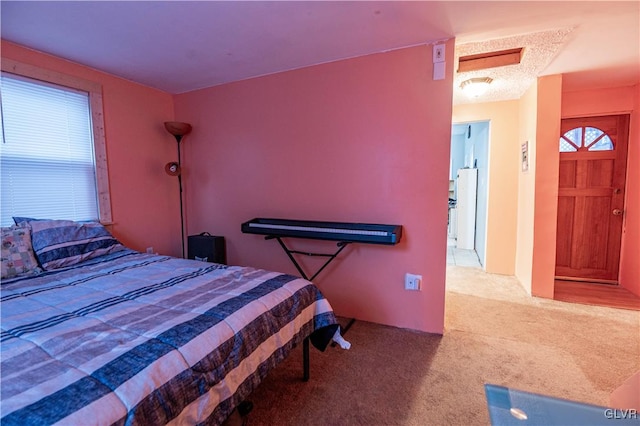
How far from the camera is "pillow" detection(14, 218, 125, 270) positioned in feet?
6.46

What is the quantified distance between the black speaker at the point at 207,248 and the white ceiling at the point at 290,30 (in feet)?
5.50

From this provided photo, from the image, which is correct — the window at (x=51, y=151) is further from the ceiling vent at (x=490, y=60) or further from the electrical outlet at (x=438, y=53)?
the ceiling vent at (x=490, y=60)

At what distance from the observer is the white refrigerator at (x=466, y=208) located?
193 inches

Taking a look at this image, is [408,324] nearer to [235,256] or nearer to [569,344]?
[569,344]

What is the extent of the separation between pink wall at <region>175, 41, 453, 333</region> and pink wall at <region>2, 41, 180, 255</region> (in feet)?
1.36

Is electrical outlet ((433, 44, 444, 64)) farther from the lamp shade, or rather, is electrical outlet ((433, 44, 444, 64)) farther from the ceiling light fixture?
the lamp shade

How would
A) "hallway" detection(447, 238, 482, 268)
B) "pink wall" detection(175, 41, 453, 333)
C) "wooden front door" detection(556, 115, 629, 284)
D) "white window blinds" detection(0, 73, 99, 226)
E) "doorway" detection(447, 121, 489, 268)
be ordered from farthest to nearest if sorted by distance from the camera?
"hallway" detection(447, 238, 482, 268) < "doorway" detection(447, 121, 489, 268) < "wooden front door" detection(556, 115, 629, 284) < "pink wall" detection(175, 41, 453, 333) < "white window blinds" detection(0, 73, 99, 226)

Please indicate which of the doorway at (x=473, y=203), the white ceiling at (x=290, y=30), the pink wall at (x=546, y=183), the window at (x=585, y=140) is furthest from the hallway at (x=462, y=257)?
the white ceiling at (x=290, y=30)

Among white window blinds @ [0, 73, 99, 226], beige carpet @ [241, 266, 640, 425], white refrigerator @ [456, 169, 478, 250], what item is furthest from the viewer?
white refrigerator @ [456, 169, 478, 250]

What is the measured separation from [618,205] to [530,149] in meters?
1.40

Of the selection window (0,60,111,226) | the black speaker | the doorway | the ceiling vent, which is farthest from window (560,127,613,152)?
window (0,60,111,226)

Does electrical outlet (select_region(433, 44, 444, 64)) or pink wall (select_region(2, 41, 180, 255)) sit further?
pink wall (select_region(2, 41, 180, 255))

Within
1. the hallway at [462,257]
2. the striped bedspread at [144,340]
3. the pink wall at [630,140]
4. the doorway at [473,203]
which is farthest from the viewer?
the hallway at [462,257]

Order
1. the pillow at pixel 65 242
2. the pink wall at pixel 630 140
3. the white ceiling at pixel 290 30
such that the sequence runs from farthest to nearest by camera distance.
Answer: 1. the pink wall at pixel 630 140
2. the pillow at pixel 65 242
3. the white ceiling at pixel 290 30
